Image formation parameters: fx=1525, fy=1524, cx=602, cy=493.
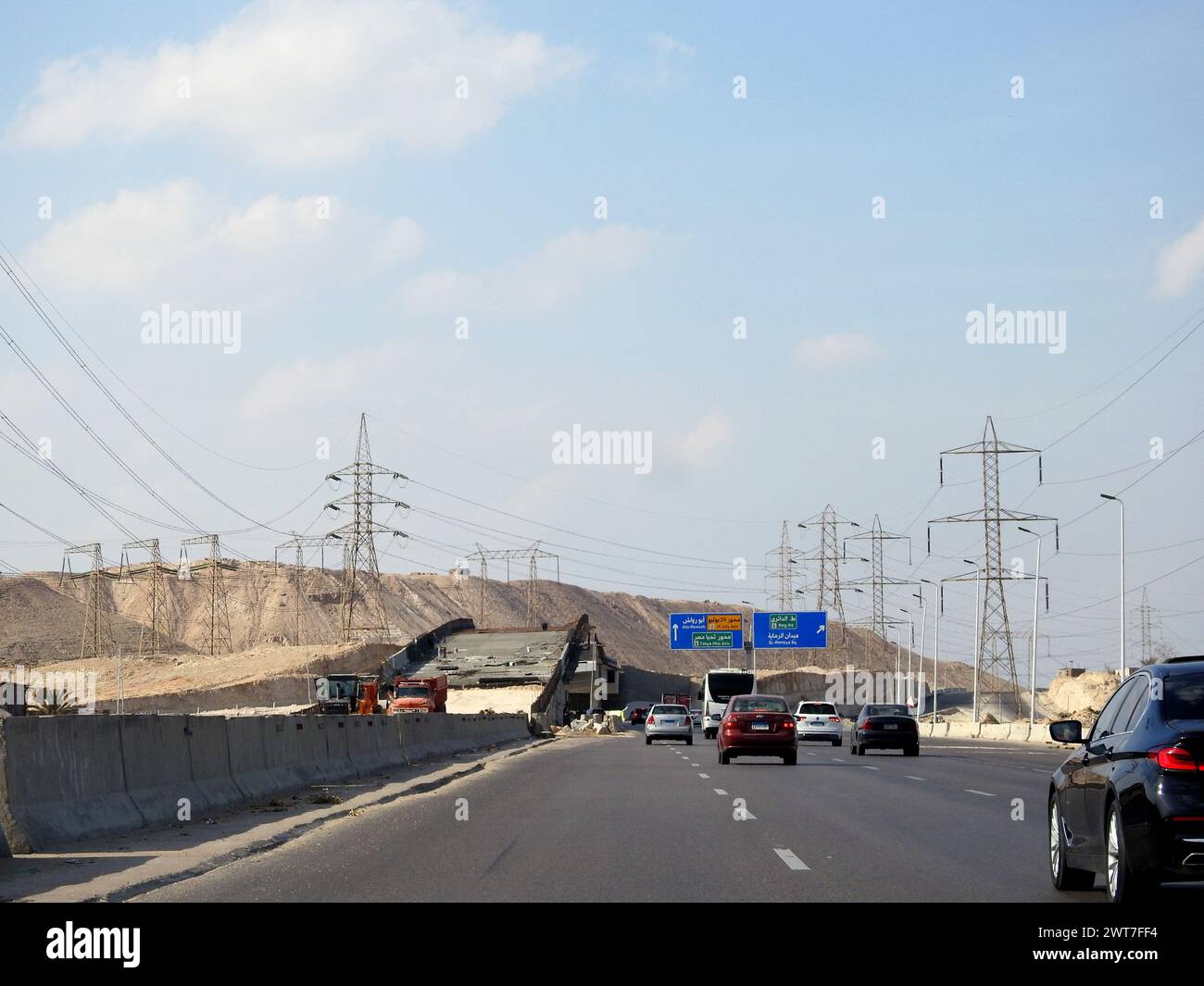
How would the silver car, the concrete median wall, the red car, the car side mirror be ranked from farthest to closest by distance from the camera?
the silver car
the red car
the concrete median wall
the car side mirror

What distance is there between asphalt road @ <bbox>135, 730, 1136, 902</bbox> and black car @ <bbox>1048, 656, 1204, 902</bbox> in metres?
0.93

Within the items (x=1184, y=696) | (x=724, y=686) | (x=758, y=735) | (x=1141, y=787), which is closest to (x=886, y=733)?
(x=758, y=735)

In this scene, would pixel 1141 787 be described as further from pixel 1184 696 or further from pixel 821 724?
pixel 821 724

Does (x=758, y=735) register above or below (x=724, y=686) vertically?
above

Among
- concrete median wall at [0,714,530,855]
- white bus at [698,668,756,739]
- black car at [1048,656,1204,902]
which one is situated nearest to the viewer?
black car at [1048,656,1204,902]

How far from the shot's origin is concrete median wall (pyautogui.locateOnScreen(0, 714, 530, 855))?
13.3 m

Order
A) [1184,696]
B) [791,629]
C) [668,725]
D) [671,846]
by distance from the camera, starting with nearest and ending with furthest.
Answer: [1184,696], [671,846], [668,725], [791,629]

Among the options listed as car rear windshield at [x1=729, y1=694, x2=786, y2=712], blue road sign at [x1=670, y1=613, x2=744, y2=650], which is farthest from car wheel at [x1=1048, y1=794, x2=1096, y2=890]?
blue road sign at [x1=670, y1=613, x2=744, y2=650]

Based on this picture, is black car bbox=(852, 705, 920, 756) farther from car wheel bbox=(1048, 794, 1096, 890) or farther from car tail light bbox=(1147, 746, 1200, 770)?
car tail light bbox=(1147, 746, 1200, 770)

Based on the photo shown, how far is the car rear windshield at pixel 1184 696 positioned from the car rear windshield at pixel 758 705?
27.5 meters

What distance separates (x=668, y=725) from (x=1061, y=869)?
44.8 meters

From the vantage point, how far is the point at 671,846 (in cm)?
1523
